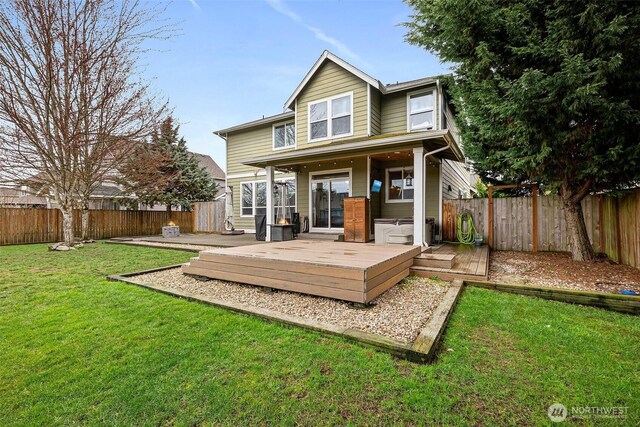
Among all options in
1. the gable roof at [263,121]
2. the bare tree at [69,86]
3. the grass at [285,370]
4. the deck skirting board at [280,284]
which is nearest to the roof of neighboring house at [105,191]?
the bare tree at [69,86]

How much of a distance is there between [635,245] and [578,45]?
3608 mm

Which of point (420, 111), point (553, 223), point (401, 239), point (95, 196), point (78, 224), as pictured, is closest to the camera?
point (401, 239)

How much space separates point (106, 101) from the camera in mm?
9031

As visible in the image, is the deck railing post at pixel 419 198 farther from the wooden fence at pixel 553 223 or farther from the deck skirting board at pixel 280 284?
the deck skirting board at pixel 280 284

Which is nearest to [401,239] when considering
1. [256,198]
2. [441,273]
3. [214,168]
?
[441,273]

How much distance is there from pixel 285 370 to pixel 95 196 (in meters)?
19.1

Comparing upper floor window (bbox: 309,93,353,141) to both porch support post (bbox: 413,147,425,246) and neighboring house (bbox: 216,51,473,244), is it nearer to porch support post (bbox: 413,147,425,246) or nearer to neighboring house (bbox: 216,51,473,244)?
neighboring house (bbox: 216,51,473,244)

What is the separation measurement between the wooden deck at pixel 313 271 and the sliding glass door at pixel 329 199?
4.65m

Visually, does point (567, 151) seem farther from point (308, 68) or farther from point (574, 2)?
point (308, 68)

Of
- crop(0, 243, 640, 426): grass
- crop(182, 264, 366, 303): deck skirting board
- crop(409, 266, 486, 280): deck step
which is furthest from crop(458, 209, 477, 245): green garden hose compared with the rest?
crop(182, 264, 366, 303): deck skirting board

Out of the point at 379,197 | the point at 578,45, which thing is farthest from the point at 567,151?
the point at 379,197

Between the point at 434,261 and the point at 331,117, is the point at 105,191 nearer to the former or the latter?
the point at 331,117

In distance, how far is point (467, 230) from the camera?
834 centimetres

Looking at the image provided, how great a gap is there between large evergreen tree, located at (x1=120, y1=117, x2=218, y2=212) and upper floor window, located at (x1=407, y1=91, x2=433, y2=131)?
9.39 meters
